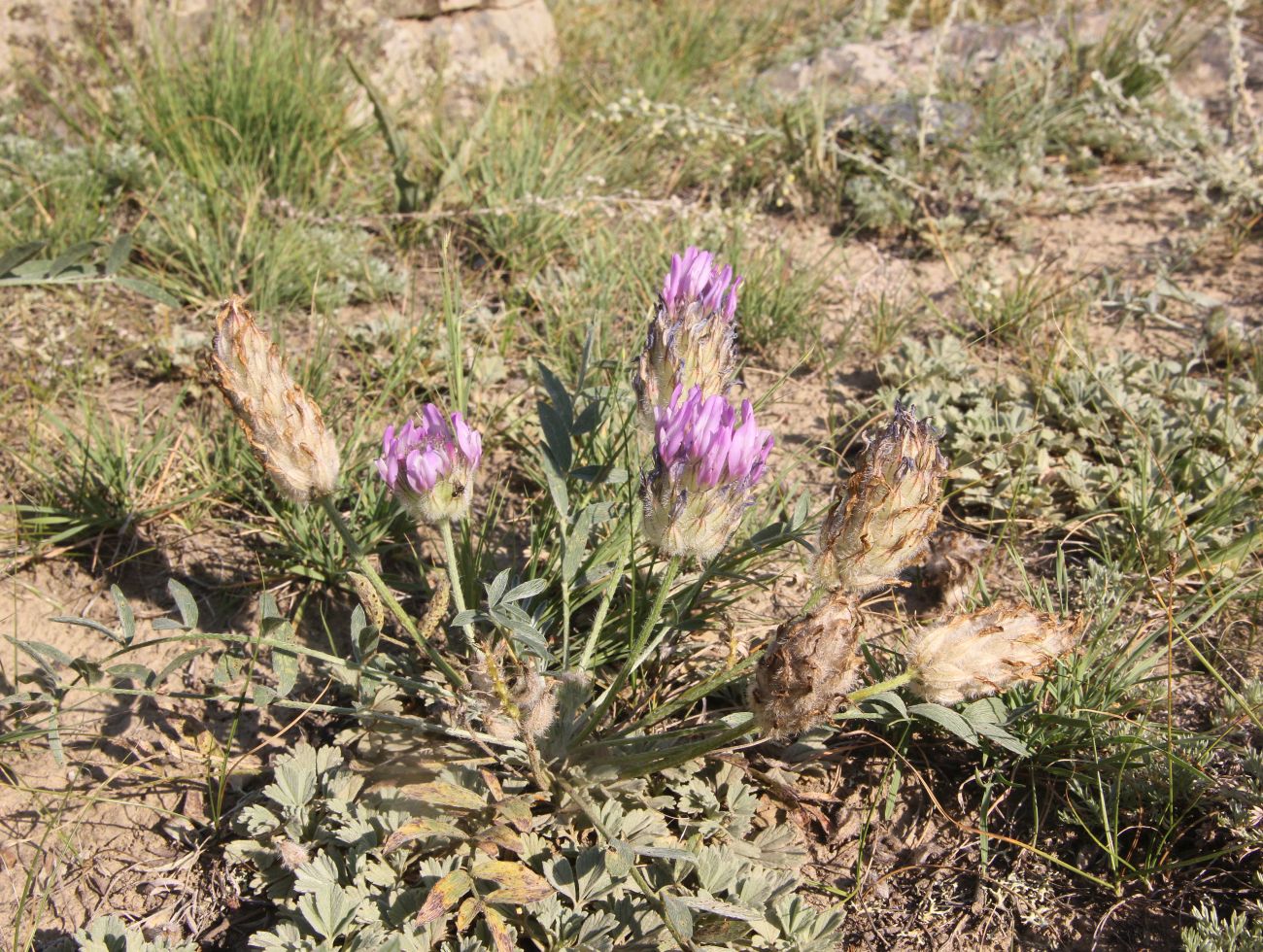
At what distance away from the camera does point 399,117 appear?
4.46m

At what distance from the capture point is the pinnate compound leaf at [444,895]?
6.00 feet

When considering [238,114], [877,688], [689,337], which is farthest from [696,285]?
[238,114]

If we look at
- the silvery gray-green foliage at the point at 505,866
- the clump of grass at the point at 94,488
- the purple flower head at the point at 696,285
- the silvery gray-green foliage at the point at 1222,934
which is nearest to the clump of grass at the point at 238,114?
the clump of grass at the point at 94,488

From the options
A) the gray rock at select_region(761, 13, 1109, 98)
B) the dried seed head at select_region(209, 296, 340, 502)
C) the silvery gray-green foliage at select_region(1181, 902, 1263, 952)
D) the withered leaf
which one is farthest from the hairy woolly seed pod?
the gray rock at select_region(761, 13, 1109, 98)

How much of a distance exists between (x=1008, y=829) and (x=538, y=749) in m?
1.05

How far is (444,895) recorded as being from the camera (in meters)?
1.85

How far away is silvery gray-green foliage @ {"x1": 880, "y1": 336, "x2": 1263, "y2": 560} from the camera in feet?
9.20

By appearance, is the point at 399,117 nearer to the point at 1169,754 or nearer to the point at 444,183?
the point at 444,183

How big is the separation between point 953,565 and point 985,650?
81cm

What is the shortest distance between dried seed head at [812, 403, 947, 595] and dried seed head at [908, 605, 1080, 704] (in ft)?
0.50

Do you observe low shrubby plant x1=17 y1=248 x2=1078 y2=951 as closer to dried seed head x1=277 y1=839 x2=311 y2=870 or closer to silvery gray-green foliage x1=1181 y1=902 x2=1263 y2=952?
dried seed head x1=277 y1=839 x2=311 y2=870

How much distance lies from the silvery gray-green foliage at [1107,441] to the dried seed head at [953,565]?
0.16m

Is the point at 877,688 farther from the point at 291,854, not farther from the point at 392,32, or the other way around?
the point at 392,32

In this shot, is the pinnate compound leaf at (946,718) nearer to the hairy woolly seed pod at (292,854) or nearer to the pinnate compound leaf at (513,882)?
the pinnate compound leaf at (513,882)
